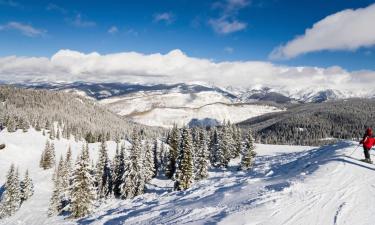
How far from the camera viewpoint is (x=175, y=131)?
75.4m

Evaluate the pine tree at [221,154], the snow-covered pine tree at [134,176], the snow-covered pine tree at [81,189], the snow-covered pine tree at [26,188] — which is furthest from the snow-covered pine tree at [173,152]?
the snow-covered pine tree at [26,188]

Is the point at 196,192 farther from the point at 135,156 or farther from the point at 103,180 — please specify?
the point at 103,180

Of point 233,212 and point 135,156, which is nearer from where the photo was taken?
point 233,212

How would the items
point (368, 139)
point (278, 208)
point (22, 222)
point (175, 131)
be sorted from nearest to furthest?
point (278, 208), point (368, 139), point (22, 222), point (175, 131)

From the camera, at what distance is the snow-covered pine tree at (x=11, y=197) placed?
68.1 meters

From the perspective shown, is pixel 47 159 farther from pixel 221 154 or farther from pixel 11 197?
pixel 221 154

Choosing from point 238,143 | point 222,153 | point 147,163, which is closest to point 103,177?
point 147,163

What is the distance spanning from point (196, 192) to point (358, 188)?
12.2 metres

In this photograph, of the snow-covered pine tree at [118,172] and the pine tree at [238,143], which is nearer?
the snow-covered pine tree at [118,172]

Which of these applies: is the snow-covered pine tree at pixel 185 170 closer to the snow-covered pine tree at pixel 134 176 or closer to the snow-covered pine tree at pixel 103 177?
the snow-covered pine tree at pixel 134 176

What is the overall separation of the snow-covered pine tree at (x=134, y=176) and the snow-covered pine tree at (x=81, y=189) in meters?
15.6

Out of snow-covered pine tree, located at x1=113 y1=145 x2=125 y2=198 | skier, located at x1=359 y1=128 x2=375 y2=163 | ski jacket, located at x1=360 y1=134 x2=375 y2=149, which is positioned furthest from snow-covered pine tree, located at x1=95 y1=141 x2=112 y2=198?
ski jacket, located at x1=360 y1=134 x2=375 y2=149

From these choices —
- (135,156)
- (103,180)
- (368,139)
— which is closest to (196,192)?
(368,139)

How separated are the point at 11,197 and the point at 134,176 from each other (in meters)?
28.6
